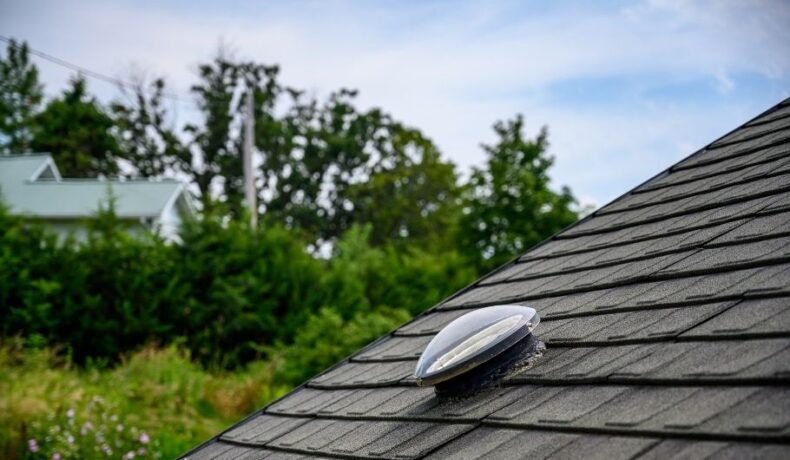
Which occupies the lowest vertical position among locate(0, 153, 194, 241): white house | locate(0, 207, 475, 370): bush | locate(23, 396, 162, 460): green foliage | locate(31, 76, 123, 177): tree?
locate(23, 396, 162, 460): green foliage

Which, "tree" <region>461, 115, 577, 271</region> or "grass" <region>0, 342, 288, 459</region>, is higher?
"tree" <region>461, 115, 577, 271</region>

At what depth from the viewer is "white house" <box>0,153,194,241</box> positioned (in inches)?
984

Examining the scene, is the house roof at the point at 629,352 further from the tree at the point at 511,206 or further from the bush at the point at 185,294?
the tree at the point at 511,206

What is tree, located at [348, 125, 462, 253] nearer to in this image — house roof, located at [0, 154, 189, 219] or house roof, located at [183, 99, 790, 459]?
house roof, located at [0, 154, 189, 219]

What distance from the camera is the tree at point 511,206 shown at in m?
18.8

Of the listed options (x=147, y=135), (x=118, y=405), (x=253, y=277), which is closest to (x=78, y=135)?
(x=147, y=135)

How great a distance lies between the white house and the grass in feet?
41.3

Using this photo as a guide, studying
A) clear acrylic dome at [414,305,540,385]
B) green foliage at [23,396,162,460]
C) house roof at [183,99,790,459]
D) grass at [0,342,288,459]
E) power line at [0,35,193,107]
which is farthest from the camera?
power line at [0,35,193,107]

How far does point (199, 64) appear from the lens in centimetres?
3697

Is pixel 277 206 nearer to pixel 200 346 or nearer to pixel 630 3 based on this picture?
pixel 200 346

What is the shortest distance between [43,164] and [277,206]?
43.9ft

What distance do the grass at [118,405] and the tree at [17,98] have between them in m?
30.7

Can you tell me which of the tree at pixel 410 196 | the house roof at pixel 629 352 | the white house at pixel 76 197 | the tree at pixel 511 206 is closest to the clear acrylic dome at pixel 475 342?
the house roof at pixel 629 352

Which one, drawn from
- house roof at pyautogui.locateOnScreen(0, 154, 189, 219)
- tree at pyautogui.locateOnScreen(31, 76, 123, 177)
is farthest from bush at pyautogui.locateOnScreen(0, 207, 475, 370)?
tree at pyautogui.locateOnScreen(31, 76, 123, 177)
